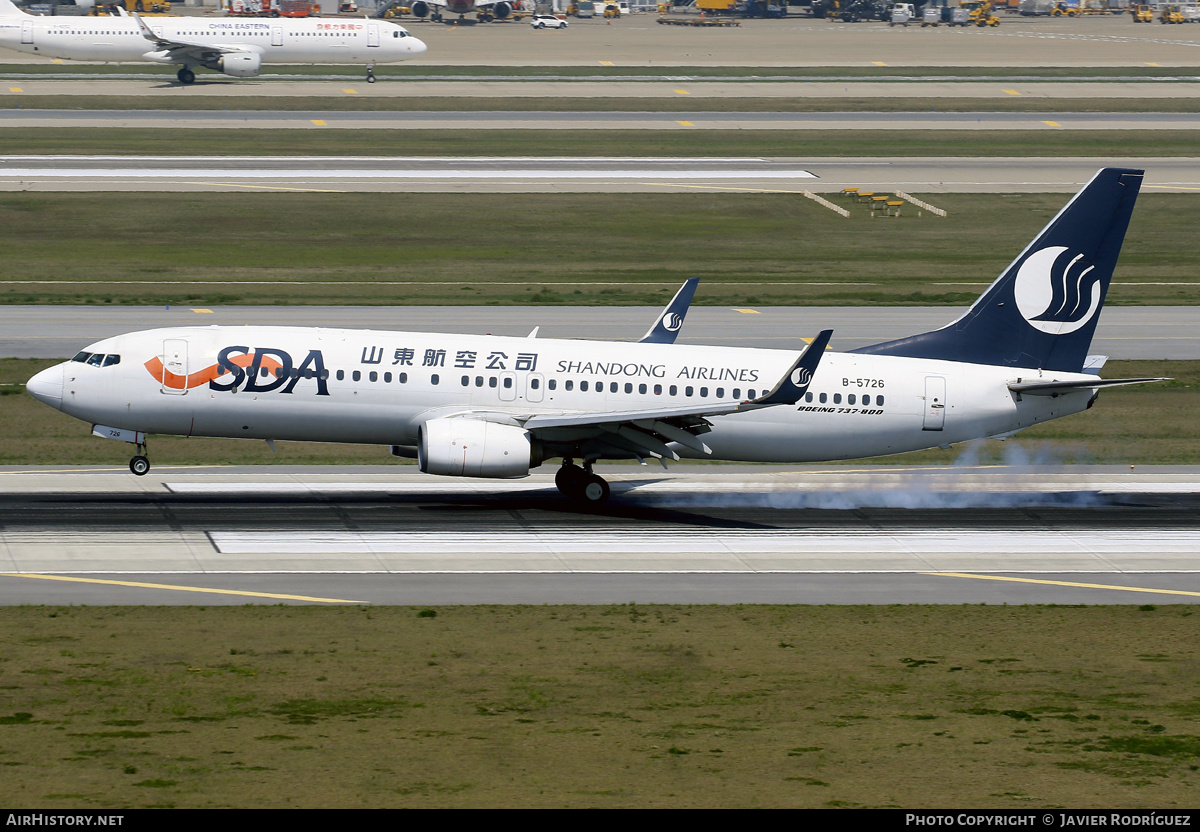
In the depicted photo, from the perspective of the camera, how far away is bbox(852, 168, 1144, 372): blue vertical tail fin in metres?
42.4

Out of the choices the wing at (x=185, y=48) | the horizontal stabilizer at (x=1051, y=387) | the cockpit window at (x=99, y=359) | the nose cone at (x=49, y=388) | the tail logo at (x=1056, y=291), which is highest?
the wing at (x=185, y=48)

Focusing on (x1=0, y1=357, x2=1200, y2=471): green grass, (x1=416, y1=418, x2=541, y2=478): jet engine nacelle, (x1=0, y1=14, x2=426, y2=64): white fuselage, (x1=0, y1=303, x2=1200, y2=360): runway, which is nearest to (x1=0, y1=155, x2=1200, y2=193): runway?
(x1=0, y1=303, x2=1200, y2=360): runway

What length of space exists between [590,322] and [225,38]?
4373 inches

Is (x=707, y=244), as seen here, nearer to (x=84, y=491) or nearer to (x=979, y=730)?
(x=84, y=491)

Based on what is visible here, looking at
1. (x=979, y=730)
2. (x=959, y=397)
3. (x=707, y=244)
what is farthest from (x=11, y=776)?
(x=707, y=244)

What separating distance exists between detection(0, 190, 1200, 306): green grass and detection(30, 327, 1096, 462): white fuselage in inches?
1182

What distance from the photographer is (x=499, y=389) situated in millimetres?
40844

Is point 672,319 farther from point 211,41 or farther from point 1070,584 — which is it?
point 211,41

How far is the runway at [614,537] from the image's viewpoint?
3406 centimetres

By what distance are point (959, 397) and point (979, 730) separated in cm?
1887

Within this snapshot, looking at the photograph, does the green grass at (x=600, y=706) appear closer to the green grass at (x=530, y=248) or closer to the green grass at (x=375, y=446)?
the green grass at (x=375, y=446)

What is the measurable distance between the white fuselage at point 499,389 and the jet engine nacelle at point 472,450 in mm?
1224

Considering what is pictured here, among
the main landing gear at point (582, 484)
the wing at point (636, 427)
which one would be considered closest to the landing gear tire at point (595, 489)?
the main landing gear at point (582, 484)

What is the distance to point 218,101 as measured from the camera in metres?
146
